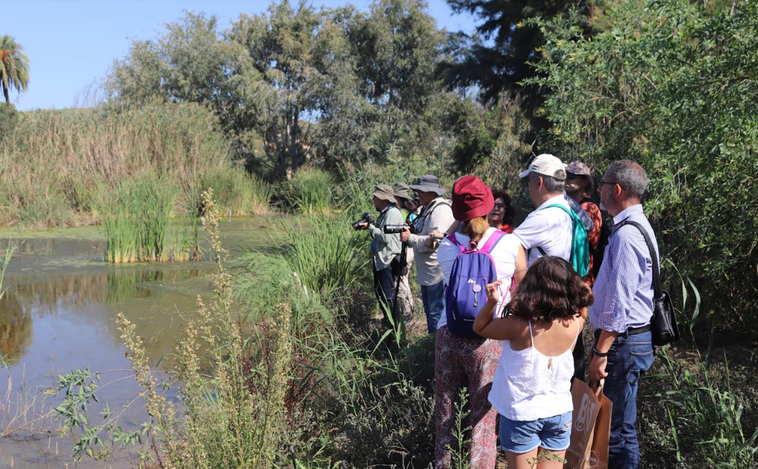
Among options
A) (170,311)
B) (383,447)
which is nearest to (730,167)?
(383,447)

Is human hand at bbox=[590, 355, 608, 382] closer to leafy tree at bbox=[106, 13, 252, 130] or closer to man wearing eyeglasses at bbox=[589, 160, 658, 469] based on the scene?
man wearing eyeglasses at bbox=[589, 160, 658, 469]

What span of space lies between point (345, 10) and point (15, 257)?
55.0ft

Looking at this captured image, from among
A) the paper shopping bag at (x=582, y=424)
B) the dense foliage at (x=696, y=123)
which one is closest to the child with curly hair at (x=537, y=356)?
the paper shopping bag at (x=582, y=424)

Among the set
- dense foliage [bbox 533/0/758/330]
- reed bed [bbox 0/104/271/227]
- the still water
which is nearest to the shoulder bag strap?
dense foliage [bbox 533/0/758/330]

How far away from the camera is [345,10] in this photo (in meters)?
25.2

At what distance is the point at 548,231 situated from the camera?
119 inches

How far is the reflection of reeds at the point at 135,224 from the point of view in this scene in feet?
37.5

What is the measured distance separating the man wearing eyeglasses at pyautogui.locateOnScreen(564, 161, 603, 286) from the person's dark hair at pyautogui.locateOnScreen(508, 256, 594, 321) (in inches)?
37.0

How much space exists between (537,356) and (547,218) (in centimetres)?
71

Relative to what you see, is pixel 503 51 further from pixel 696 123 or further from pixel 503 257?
pixel 503 257

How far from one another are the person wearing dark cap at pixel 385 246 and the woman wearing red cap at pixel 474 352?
2.52 metres

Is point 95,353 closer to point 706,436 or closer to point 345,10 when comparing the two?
point 706,436

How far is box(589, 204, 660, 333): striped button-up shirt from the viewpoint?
2785 mm

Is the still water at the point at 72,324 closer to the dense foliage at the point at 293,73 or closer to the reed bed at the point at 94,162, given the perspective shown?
the reed bed at the point at 94,162
